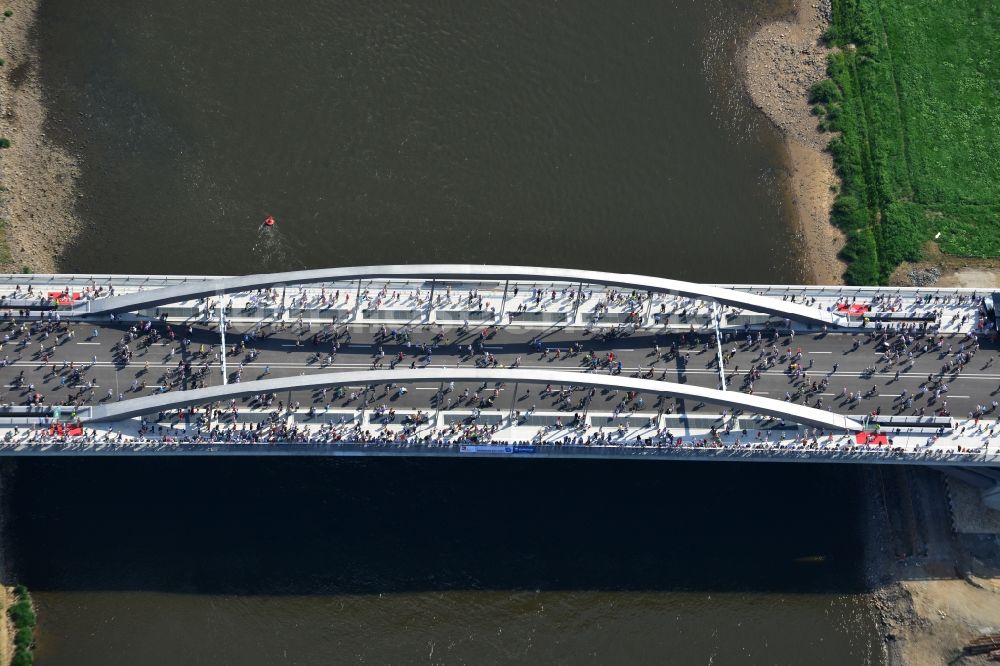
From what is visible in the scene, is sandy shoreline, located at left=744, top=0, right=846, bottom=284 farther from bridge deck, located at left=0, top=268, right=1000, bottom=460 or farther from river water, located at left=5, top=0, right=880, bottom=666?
bridge deck, located at left=0, top=268, right=1000, bottom=460

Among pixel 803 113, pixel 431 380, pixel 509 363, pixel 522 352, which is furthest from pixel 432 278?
pixel 803 113

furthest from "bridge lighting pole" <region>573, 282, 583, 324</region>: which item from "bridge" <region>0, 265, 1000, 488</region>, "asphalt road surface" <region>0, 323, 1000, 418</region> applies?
"asphalt road surface" <region>0, 323, 1000, 418</region>

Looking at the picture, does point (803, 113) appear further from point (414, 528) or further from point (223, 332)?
point (223, 332)

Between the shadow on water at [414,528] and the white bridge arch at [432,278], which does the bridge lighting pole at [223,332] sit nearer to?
the white bridge arch at [432,278]

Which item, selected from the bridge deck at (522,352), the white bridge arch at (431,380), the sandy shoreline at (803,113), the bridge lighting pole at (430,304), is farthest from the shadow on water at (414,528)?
the sandy shoreline at (803,113)

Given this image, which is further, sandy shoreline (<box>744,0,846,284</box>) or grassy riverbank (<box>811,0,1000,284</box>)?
grassy riverbank (<box>811,0,1000,284</box>)
